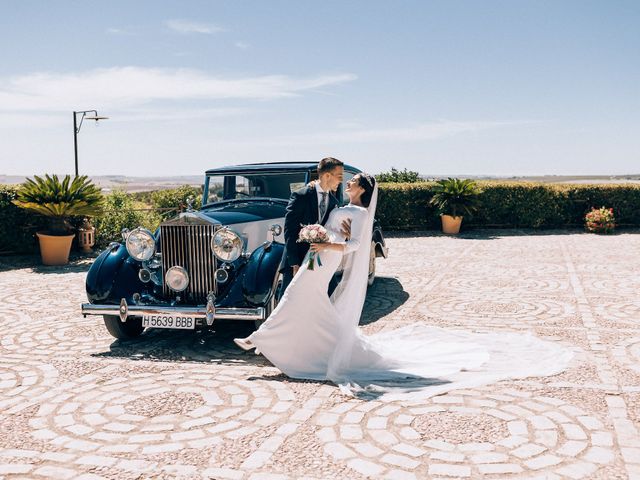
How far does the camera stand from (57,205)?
43.2 ft

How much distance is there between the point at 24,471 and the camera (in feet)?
11.5

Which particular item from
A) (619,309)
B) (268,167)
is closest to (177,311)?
(268,167)

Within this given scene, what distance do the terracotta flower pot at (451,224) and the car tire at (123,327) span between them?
566 inches

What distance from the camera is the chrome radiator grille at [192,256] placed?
247 inches

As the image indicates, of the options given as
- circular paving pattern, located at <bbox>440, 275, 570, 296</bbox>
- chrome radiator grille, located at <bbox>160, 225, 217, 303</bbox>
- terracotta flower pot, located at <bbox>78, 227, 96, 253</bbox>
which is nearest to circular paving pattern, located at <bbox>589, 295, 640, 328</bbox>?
circular paving pattern, located at <bbox>440, 275, 570, 296</bbox>

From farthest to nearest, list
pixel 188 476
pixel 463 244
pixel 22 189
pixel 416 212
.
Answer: pixel 416 212
pixel 463 244
pixel 22 189
pixel 188 476

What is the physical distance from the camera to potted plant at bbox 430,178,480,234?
64.2ft

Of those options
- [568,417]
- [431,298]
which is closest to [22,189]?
[431,298]

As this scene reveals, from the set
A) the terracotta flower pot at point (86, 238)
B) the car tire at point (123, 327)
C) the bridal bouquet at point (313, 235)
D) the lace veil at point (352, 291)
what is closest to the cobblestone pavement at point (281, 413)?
the car tire at point (123, 327)

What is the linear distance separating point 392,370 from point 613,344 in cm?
257

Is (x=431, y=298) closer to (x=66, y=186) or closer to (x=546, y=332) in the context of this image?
(x=546, y=332)

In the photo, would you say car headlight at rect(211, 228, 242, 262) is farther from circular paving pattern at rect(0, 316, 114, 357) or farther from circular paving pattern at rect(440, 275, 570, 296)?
circular paving pattern at rect(440, 275, 570, 296)

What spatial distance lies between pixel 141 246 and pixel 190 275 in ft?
2.24

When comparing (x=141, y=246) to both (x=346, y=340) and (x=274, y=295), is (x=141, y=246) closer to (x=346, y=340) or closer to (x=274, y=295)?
(x=274, y=295)
